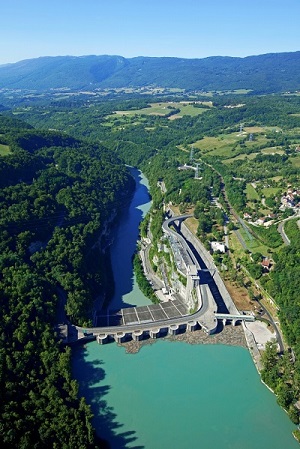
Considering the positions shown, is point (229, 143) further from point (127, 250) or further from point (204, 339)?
point (204, 339)

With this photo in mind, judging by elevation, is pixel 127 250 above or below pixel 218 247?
below

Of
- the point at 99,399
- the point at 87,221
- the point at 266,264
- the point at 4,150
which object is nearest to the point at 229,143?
the point at 87,221

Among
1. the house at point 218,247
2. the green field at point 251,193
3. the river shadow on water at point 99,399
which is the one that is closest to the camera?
the river shadow on water at point 99,399

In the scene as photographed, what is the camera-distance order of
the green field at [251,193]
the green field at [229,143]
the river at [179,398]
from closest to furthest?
the river at [179,398], the green field at [251,193], the green field at [229,143]

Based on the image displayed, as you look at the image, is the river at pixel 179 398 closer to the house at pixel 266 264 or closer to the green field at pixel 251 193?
the house at pixel 266 264

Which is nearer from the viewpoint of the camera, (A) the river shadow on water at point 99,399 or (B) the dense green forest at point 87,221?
(A) the river shadow on water at point 99,399

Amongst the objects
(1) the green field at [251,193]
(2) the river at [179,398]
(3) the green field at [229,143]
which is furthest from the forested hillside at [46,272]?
(3) the green field at [229,143]

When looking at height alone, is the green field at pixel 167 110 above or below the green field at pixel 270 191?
above

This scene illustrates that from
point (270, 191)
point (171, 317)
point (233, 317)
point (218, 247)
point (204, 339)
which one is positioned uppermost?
point (270, 191)
